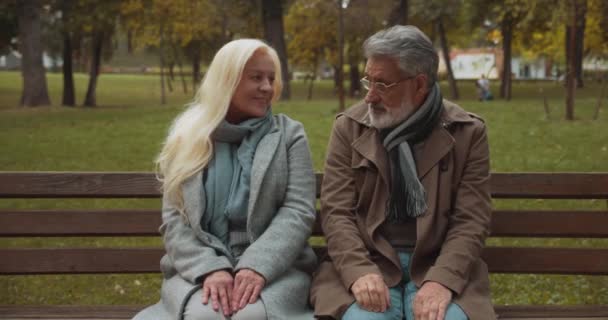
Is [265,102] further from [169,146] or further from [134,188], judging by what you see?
[134,188]

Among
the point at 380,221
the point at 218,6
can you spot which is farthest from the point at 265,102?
the point at 218,6

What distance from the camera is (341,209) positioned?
4.03 meters

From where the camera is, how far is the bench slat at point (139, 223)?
453 cm

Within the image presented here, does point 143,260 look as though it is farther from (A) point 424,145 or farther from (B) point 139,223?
(A) point 424,145

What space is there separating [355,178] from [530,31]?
113ft

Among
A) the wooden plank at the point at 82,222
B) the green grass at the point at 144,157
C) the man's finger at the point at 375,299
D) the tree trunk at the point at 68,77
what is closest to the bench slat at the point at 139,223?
the wooden plank at the point at 82,222

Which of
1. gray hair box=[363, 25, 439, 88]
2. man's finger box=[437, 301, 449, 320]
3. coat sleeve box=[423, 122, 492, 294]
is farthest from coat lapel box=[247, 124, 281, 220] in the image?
man's finger box=[437, 301, 449, 320]

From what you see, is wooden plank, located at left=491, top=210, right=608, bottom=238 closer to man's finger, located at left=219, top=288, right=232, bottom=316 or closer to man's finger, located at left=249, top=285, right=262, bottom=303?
man's finger, located at left=249, top=285, right=262, bottom=303

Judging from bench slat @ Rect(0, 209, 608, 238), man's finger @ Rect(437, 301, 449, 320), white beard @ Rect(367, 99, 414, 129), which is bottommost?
man's finger @ Rect(437, 301, 449, 320)

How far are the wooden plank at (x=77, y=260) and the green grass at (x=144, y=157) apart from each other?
166 cm

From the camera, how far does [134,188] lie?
4590 millimetres

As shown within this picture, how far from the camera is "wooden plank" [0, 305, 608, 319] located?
4.34m

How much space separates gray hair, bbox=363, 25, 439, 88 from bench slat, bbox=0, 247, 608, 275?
1176 millimetres

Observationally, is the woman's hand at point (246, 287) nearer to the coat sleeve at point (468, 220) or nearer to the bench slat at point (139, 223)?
the coat sleeve at point (468, 220)
